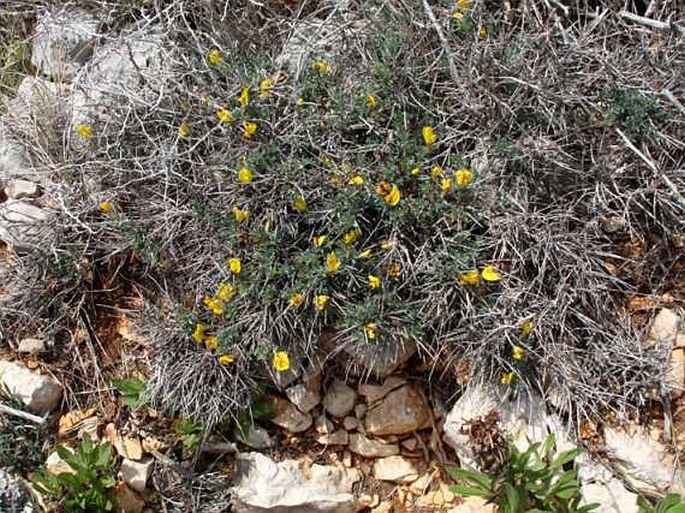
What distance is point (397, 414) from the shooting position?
3113 millimetres

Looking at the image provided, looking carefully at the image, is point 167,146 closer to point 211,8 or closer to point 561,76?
point 211,8

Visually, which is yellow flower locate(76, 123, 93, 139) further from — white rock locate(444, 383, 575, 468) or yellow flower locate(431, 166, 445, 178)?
white rock locate(444, 383, 575, 468)

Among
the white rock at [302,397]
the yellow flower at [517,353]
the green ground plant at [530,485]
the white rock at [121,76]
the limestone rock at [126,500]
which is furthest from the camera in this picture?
the white rock at [121,76]

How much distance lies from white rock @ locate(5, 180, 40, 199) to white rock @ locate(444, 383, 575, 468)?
2.08m

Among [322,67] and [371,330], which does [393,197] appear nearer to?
[371,330]

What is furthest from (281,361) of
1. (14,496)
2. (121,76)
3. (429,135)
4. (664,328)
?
(121,76)

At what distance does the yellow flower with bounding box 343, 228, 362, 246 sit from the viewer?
9.52 ft

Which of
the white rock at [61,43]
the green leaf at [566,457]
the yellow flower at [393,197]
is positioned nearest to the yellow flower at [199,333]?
the yellow flower at [393,197]

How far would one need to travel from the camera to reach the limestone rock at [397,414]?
10.2 ft

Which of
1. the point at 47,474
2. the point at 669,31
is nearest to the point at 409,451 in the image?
the point at 47,474

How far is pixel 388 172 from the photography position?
2973mm

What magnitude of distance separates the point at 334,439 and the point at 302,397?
23 centimetres

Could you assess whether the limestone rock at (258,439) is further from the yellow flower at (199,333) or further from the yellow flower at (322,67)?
the yellow flower at (322,67)

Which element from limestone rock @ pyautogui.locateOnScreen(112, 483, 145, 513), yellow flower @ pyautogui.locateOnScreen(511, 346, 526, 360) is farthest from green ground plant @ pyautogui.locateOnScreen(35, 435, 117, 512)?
yellow flower @ pyautogui.locateOnScreen(511, 346, 526, 360)
